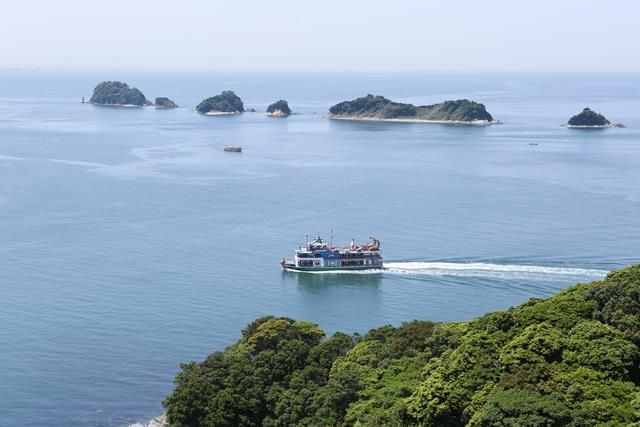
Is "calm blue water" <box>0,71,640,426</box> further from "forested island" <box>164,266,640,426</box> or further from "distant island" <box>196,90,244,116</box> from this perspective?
"distant island" <box>196,90,244,116</box>

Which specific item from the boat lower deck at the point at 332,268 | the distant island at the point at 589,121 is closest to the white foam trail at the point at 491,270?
the boat lower deck at the point at 332,268

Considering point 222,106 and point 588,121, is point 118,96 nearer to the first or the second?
point 222,106

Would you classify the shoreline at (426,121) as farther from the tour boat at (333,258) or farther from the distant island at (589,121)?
the tour boat at (333,258)

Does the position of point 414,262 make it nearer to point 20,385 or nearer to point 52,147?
point 20,385

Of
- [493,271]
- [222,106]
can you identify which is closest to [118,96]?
[222,106]

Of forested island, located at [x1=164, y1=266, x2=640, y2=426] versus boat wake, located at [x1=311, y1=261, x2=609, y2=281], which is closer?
forested island, located at [x1=164, y1=266, x2=640, y2=426]

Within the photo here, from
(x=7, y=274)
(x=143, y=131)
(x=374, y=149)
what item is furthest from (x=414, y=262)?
(x=143, y=131)

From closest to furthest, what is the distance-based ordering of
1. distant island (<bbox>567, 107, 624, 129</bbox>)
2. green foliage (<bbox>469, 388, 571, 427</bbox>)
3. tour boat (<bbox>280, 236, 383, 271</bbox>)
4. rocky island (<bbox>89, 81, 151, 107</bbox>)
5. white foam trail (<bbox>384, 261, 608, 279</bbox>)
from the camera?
green foliage (<bbox>469, 388, 571, 427</bbox>), white foam trail (<bbox>384, 261, 608, 279</bbox>), tour boat (<bbox>280, 236, 383, 271</bbox>), distant island (<bbox>567, 107, 624, 129</bbox>), rocky island (<bbox>89, 81, 151, 107</bbox>)

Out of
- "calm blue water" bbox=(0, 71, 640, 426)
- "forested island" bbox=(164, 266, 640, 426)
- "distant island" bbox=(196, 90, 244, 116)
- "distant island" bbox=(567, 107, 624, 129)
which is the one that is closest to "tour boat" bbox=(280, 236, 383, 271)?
"calm blue water" bbox=(0, 71, 640, 426)
